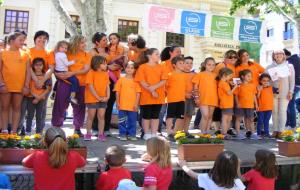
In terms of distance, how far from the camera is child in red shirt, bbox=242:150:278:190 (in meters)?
4.69

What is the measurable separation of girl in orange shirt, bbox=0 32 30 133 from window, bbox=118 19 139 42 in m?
21.1

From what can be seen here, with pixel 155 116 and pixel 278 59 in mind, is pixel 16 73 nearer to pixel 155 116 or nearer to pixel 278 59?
pixel 155 116

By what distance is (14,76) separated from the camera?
650 centimetres

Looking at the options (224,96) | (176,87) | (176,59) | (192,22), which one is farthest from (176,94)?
(192,22)

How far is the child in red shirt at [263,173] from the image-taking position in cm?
469

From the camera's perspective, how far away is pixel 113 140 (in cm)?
707

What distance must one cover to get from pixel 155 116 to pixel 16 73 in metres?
2.47

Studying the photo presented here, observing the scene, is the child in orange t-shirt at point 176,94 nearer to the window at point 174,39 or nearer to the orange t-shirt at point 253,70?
the orange t-shirt at point 253,70

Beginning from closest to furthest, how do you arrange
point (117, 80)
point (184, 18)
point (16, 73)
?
point (16, 73) < point (117, 80) < point (184, 18)

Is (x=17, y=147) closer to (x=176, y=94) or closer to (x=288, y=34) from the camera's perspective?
(x=176, y=94)

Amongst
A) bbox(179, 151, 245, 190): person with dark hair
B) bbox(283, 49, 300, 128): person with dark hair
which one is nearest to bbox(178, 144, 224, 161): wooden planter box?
bbox(179, 151, 245, 190): person with dark hair

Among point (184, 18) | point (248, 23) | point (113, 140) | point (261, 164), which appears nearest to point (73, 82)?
point (113, 140)

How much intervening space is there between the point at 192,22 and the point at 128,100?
696cm

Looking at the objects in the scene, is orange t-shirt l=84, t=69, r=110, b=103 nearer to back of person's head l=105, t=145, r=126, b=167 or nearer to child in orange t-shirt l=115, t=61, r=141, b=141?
child in orange t-shirt l=115, t=61, r=141, b=141
